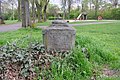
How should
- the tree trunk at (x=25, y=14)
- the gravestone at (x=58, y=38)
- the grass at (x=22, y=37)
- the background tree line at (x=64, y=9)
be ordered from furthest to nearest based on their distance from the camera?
the background tree line at (x=64, y=9), the tree trunk at (x=25, y=14), the grass at (x=22, y=37), the gravestone at (x=58, y=38)

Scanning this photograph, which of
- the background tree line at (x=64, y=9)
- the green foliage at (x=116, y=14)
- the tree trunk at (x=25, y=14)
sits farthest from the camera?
the green foliage at (x=116, y=14)

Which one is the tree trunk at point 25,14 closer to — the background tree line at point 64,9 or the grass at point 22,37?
the grass at point 22,37

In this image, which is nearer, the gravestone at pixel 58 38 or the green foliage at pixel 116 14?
the gravestone at pixel 58 38

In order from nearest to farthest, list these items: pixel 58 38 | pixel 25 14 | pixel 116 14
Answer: pixel 58 38
pixel 25 14
pixel 116 14

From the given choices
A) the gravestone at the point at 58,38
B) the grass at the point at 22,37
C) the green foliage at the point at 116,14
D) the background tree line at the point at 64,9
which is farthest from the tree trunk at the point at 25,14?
the green foliage at the point at 116,14

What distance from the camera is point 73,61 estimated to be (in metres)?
5.07

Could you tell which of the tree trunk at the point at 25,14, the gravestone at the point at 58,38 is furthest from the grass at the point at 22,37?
the tree trunk at the point at 25,14

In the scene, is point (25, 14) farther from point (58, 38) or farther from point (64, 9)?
point (64, 9)

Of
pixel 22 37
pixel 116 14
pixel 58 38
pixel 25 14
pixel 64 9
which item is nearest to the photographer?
pixel 58 38

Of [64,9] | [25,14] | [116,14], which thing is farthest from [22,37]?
[116,14]

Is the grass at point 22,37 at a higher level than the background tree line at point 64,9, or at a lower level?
lower

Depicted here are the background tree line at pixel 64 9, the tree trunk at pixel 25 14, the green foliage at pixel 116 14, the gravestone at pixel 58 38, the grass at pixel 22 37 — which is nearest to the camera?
the gravestone at pixel 58 38

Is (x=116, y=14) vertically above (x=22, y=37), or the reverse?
(x=116, y=14)

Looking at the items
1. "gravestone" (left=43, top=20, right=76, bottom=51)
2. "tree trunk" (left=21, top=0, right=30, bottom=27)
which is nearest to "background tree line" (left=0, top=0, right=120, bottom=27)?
"tree trunk" (left=21, top=0, right=30, bottom=27)
